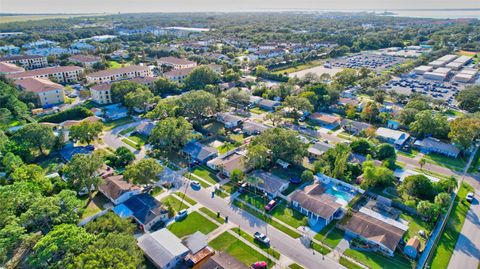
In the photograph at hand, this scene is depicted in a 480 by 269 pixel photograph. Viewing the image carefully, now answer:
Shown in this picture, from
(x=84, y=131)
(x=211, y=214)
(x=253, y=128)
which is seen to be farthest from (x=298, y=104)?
(x=84, y=131)

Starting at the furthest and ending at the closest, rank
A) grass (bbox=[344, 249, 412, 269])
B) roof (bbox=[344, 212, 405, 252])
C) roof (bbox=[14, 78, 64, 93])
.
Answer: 1. roof (bbox=[14, 78, 64, 93])
2. roof (bbox=[344, 212, 405, 252])
3. grass (bbox=[344, 249, 412, 269])

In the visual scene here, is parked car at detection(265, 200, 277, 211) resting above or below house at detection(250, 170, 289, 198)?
below

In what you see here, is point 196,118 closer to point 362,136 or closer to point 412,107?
point 362,136

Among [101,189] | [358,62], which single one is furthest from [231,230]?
[358,62]

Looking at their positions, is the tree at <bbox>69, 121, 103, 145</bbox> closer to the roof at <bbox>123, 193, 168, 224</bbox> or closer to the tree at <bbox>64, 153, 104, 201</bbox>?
the tree at <bbox>64, 153, 104, 201</bbox>

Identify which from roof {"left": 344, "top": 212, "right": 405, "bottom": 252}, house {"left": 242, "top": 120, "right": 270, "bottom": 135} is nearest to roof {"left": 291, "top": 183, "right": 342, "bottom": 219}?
roof {"left": 344, "top": 212, "right": 405, "bottom": 252}

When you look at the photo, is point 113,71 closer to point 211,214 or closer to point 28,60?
point 28,60

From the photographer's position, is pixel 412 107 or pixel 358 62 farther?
pixel 358 62
